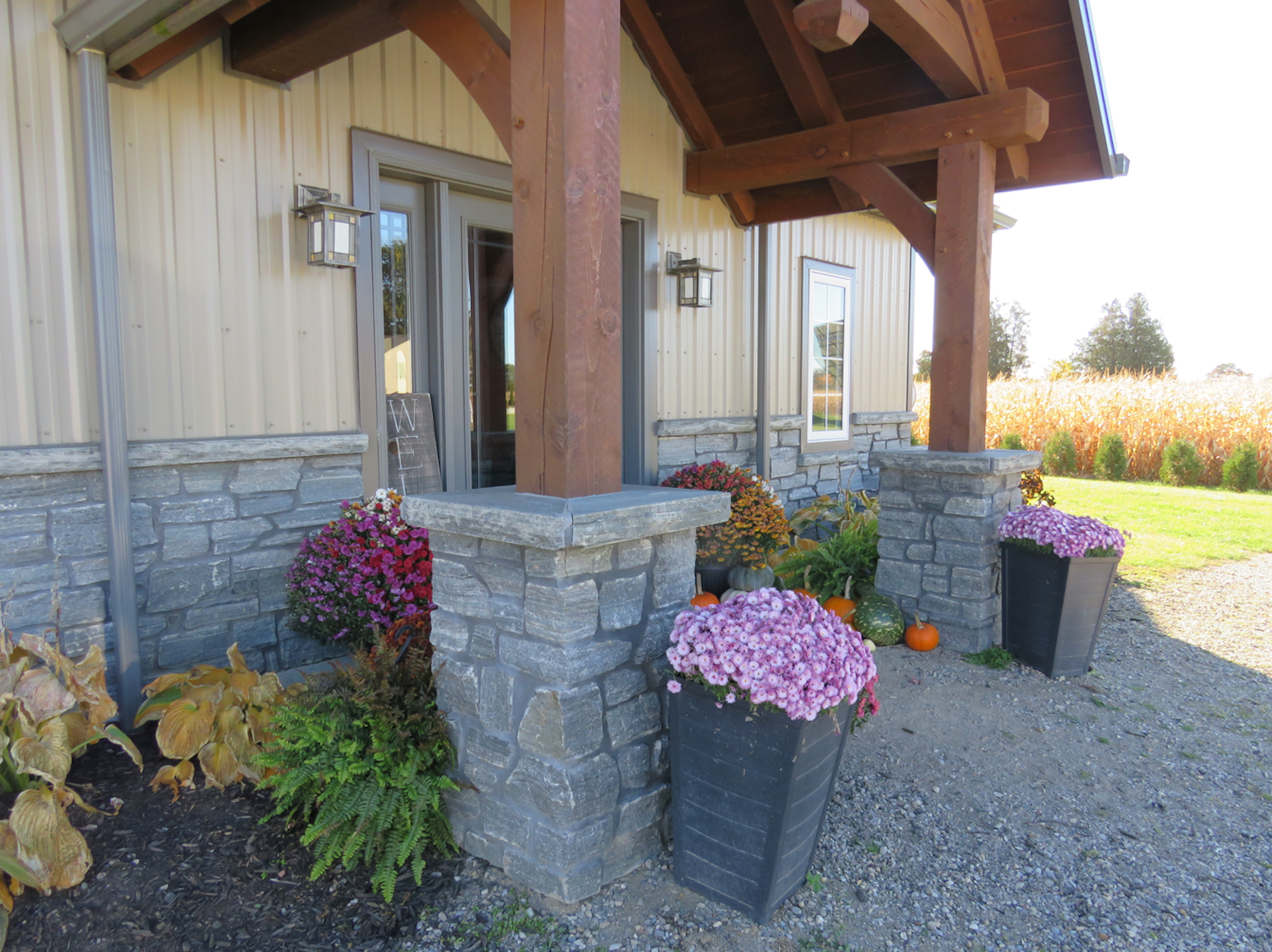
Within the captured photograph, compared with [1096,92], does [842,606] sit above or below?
below

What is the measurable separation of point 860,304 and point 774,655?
21.1 ft

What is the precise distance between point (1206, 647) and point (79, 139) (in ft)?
19.8

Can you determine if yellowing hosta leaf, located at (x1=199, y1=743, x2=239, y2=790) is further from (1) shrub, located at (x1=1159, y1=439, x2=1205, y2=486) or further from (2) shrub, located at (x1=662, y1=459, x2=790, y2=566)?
(1) shrub, located at (x1=1159, y1=439, x2=1205, y2=486)

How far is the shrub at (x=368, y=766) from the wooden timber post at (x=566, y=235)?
0.80 meters

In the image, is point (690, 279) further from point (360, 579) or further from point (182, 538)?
point (182, 538)

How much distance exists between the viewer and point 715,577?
528cm

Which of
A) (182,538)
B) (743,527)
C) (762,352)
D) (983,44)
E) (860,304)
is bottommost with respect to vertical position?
(743,527)

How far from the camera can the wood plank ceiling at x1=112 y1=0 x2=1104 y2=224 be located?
3.45 m

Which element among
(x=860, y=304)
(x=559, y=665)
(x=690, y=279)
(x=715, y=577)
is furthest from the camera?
(x=860, y=304)

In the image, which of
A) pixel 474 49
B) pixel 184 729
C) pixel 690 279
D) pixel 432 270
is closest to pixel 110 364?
pixel 184 729

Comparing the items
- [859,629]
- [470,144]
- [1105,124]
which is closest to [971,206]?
[1105,124]

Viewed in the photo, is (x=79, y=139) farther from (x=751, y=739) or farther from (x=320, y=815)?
(x=751, y=739)

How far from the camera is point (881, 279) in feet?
27.0

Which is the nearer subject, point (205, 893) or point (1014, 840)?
point (205, 893)
